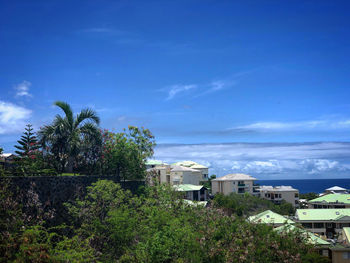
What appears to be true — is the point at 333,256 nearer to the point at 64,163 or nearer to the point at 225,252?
the point at 225,252

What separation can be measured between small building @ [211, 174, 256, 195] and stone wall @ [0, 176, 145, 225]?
5097cm

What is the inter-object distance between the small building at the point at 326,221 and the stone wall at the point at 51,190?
3376 centimetres

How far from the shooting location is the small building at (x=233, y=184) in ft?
212

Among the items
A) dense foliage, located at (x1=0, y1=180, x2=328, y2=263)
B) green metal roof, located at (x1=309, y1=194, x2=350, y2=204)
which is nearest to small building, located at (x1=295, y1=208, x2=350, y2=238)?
green metal roof, located at (x1=309, y1=194, x2=350, y2=204)

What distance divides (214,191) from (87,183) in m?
53.5

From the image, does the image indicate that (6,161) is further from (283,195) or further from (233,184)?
(283,195)

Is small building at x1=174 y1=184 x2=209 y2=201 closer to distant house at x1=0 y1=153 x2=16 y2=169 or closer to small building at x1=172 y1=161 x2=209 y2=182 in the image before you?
small building at x1=172 y1=161 x2=209 y2=182

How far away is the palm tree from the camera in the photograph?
17.3 m

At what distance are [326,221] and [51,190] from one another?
37490 mm

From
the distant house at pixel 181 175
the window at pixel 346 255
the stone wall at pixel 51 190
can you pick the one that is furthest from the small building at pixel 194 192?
the stone wall at pixel 51 190

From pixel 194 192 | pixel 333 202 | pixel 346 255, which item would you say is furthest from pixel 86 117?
pixel 333 202

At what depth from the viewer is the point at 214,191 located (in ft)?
221

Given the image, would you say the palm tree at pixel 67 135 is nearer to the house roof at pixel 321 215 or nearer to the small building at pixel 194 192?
the small building at pixel 194 192

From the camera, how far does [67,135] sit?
691 inches
